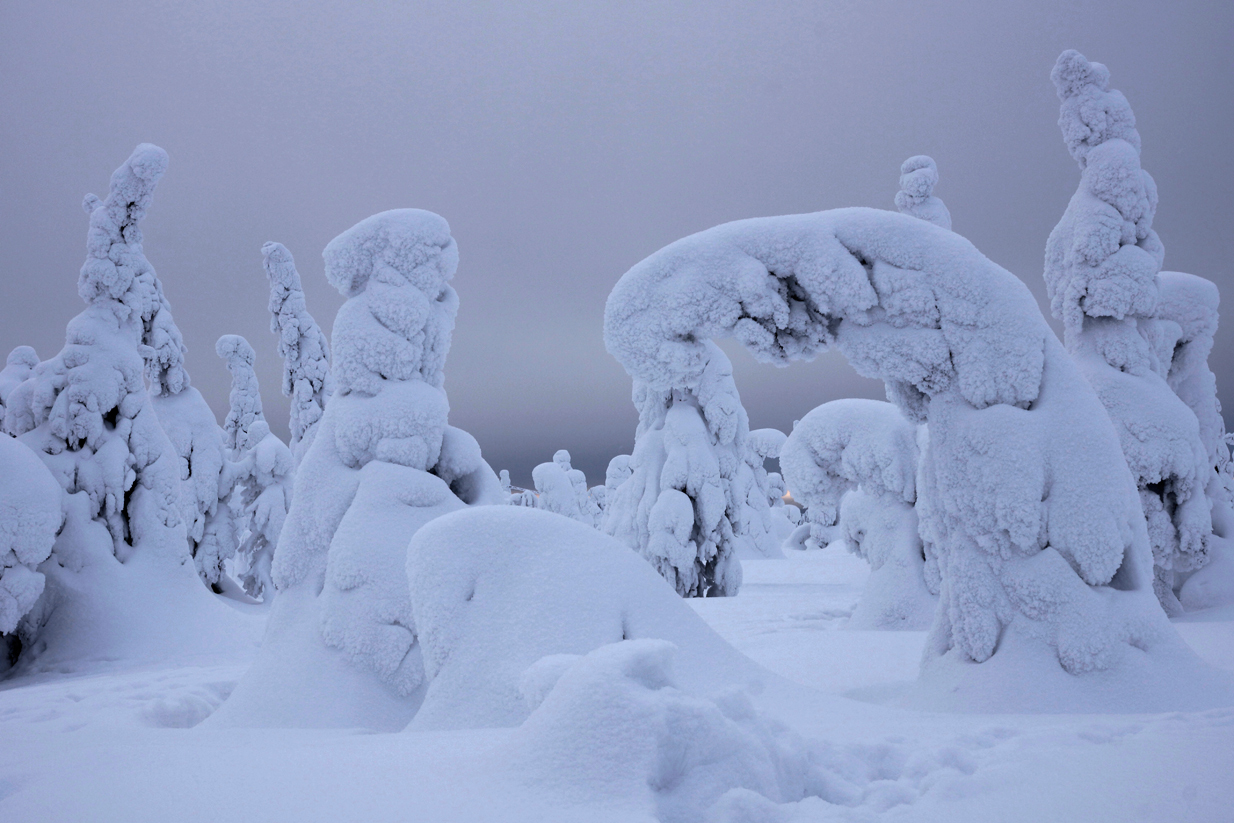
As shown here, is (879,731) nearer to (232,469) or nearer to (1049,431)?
(1049,431)

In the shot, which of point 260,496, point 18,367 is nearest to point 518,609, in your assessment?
point 18,367

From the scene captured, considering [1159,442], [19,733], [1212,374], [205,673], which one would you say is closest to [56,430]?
[205,673]

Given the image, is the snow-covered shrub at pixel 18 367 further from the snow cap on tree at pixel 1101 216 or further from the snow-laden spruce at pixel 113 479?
the snow cap on tree at pixel 1101 216

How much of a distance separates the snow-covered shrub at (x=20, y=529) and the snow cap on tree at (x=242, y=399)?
37.3ft

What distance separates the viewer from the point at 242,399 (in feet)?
68.1

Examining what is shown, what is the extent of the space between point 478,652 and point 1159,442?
7.20 meters

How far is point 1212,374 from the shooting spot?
29.7ft

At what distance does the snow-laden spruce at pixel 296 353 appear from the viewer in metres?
18.8

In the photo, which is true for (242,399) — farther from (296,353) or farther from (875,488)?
(875,488)

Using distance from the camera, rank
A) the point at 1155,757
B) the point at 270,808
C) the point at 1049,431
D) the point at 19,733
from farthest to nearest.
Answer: the point at 19,733 → the point at 1049,431 → the point at 1155,757 → the point at 270,808

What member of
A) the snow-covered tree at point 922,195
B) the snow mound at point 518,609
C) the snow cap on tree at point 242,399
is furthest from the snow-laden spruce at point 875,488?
the snow cap on tree at point 242,399

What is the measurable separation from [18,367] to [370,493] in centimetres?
1183

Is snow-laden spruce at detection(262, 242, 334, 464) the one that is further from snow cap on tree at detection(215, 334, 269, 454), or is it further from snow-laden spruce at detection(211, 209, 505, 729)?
snow-laden spruce at detection(211, 209, 505, 729)

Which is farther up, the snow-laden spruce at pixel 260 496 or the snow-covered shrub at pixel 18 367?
the snow-covered shrub at pixel 18 367
